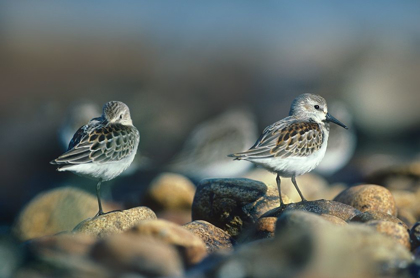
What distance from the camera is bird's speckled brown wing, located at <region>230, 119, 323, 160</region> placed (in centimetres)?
629

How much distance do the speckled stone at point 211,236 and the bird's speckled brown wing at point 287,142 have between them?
90cm

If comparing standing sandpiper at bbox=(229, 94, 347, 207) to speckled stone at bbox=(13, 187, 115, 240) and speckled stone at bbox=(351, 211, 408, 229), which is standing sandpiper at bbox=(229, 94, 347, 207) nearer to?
speckled stone at bbox=(351, 211, 408, 229)

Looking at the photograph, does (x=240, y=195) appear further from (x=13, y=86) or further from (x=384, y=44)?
(x=384, y=44)

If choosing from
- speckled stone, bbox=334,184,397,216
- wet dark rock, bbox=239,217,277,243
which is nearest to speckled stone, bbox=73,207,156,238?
wet dark rock, bbox=239,217,277,243

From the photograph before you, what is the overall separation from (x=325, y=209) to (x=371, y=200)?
3.72 feet

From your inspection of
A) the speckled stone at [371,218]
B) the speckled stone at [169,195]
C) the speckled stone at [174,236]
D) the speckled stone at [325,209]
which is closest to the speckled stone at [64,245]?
the speckled stone at [174,236]

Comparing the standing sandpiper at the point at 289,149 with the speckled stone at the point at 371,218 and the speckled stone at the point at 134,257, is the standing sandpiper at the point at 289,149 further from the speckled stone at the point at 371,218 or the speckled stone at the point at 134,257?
the speckled stone at the point at 134,257

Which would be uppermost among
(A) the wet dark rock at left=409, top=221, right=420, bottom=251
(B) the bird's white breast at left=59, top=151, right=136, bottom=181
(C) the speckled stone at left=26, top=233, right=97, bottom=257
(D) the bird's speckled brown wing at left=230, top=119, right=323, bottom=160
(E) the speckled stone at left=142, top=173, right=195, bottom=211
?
(D) the bird's speckled brown wing at left=230, top=119, right=323, bottom=160

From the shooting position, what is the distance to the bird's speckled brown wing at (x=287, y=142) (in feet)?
20.6

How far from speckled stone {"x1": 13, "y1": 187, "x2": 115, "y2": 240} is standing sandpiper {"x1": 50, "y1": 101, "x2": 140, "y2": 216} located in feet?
2.45

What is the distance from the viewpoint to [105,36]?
24609 millimetres

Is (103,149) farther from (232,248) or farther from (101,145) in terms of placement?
(232,248)

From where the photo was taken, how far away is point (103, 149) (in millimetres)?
6266

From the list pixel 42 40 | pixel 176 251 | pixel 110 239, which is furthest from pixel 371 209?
pixel 42 40
